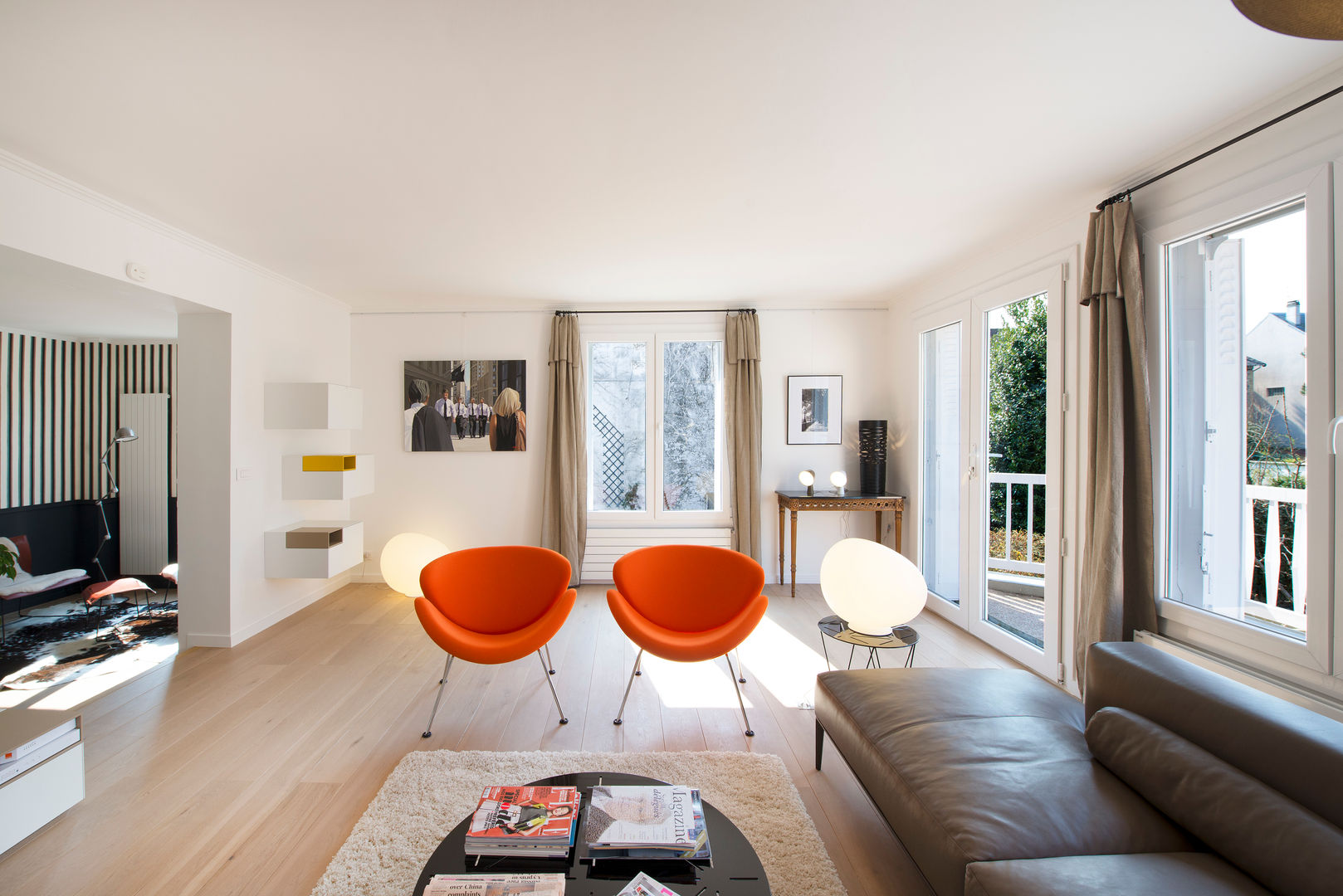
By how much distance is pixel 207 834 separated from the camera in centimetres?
190

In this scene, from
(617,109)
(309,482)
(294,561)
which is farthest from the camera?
(309,482)

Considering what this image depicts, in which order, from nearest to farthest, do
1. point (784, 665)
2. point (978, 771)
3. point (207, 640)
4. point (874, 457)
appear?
point (978, 771)
point (784, 665)
point (207, 640)
point (874, 457)

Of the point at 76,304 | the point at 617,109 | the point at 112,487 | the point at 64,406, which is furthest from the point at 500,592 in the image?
the point at 64,406

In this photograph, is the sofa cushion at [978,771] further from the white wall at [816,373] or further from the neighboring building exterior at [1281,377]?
the white wall at [816,373]

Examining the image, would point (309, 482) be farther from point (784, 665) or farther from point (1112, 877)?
point (1112, 877)

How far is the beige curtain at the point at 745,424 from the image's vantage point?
4914 millimetres

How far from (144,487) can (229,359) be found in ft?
8.90

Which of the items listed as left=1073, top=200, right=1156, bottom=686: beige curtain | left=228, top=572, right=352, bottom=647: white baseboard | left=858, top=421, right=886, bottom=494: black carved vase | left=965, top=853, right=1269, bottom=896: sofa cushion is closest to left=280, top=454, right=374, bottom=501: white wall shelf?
left=228, top=572, right=352, bottom=647: white baseboard

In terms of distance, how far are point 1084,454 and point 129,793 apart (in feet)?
14.4

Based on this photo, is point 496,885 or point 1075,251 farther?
point 1075,251

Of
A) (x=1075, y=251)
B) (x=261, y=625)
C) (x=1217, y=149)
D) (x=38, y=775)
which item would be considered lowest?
(x=261, y=625)

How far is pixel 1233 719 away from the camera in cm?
144

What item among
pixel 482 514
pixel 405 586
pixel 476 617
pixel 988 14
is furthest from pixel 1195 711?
pixel 482 514

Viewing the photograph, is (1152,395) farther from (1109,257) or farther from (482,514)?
(482,514)
